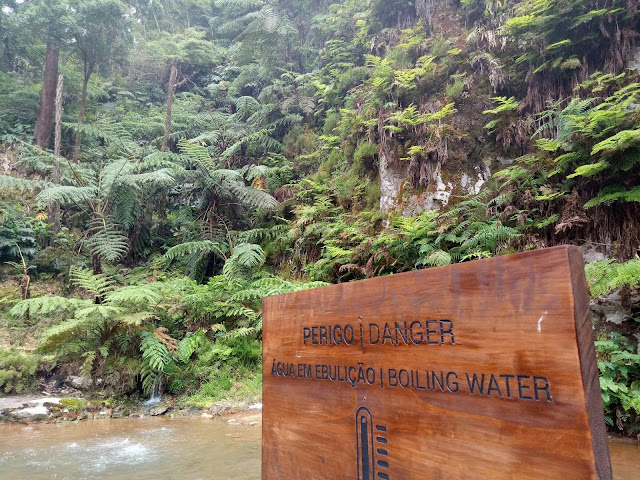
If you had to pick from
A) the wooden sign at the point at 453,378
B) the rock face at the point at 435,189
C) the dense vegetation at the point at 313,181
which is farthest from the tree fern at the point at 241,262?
the wooden sign at the point at 453,378

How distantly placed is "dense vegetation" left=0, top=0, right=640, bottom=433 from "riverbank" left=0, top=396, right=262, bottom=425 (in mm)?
309

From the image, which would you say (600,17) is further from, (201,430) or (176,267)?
(176,267)

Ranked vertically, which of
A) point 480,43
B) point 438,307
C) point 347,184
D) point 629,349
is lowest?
point 629,349

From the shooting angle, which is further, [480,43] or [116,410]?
[480,43]

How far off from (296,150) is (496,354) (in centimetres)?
1047

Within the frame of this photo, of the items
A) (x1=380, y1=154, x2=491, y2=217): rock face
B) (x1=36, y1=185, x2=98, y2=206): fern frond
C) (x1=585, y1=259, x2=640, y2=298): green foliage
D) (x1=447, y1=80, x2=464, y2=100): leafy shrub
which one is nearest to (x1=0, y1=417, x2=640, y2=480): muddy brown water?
(x1=585, y1=259, x2=640, y2=298): green foliage

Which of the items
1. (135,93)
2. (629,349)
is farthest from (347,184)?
(135,93)

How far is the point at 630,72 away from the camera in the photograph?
5984 mm

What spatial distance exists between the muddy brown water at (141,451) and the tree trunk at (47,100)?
10.2 m

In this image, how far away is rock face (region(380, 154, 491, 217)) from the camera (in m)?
6.90

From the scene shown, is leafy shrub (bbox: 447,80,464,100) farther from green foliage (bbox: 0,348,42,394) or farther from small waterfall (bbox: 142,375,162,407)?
green foliage (bbox: 0,348,42,394)

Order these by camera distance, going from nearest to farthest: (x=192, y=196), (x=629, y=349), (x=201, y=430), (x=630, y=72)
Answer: (x=629, y=349), (x=201, y=430), (x=630, y=72), (x=192, y=196)

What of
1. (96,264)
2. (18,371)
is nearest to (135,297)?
(18,371)

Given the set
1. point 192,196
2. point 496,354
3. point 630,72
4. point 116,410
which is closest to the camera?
point 496,354
